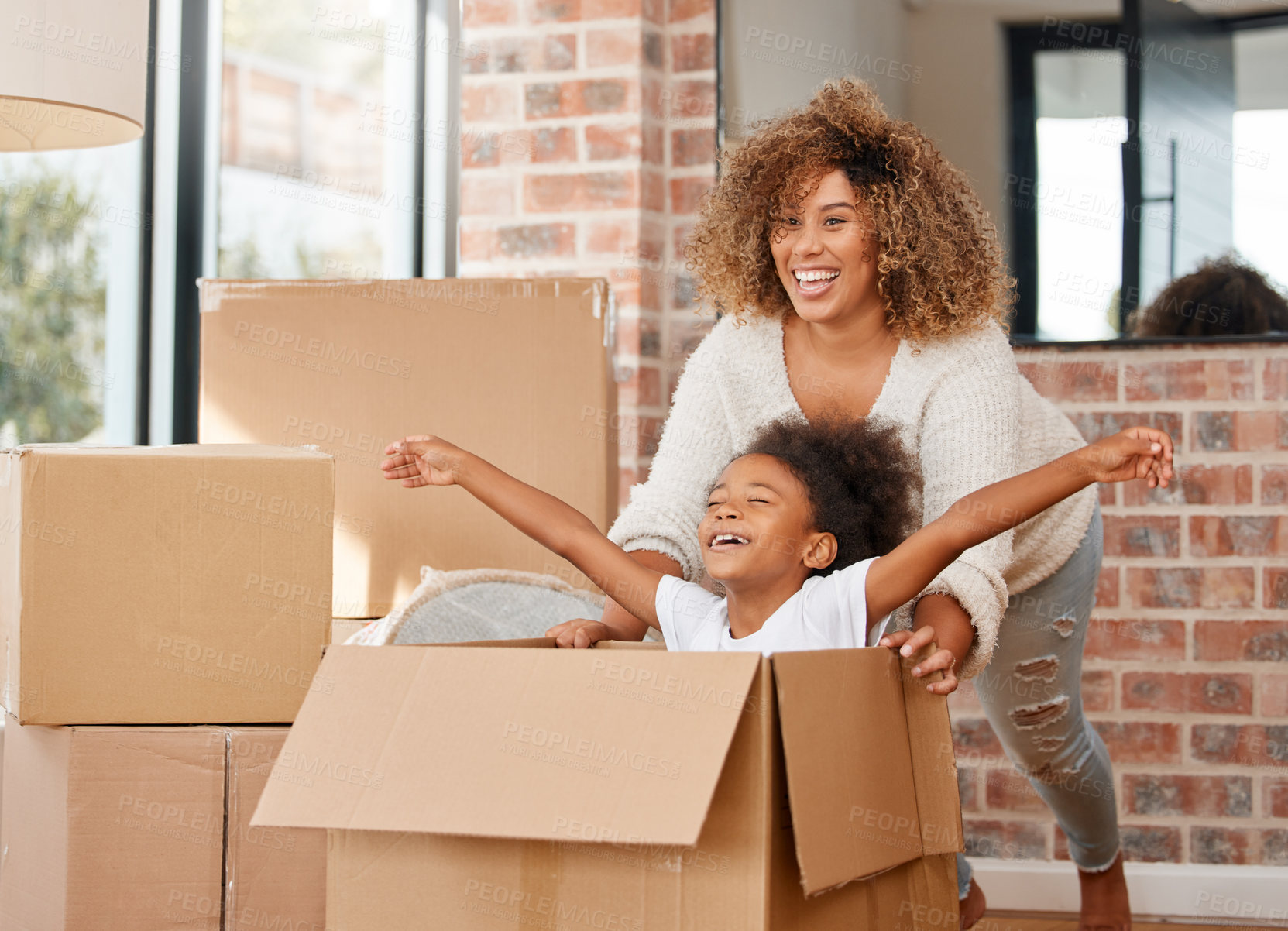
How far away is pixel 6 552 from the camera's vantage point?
123cm

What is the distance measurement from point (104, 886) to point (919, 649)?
784 mm

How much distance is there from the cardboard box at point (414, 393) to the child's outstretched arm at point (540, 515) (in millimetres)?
321

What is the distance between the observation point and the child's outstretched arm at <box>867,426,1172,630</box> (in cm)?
110

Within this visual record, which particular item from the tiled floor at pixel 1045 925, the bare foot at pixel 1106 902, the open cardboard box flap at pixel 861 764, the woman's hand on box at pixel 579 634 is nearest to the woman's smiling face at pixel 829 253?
the woman's hand on box at pixel 579 634

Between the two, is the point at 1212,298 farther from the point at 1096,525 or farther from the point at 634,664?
the point at 634,664

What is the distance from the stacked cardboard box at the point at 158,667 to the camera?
1201mm

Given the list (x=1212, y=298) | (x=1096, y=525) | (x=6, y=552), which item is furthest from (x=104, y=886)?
(x=1212, y=298)

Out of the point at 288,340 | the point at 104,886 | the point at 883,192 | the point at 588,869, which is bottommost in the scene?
the point at 104,886

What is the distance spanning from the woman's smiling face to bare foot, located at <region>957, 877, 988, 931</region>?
819 millimetres

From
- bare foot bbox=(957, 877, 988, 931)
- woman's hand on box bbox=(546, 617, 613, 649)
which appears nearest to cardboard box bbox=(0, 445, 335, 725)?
woman's hand on box bbox=(546, 617, 613, 649)

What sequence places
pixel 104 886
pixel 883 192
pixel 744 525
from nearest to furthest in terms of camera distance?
pixel 104 886, pixel 744 525, pixel 883 192

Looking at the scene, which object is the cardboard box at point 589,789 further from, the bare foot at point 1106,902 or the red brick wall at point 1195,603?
the red brick wall at point 1195,603

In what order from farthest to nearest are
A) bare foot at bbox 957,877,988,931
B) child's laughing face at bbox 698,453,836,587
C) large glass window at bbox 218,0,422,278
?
large glass window at bbox 218,0,422,278, bare foot at bbox 957,877,988,931, child's laughing face at bbox 698,453,836,587

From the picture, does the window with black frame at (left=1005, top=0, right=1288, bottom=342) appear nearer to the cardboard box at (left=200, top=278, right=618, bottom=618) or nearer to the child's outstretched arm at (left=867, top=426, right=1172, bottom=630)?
the cardboard box at (left=200, top=278, right=618, bottom=618)
